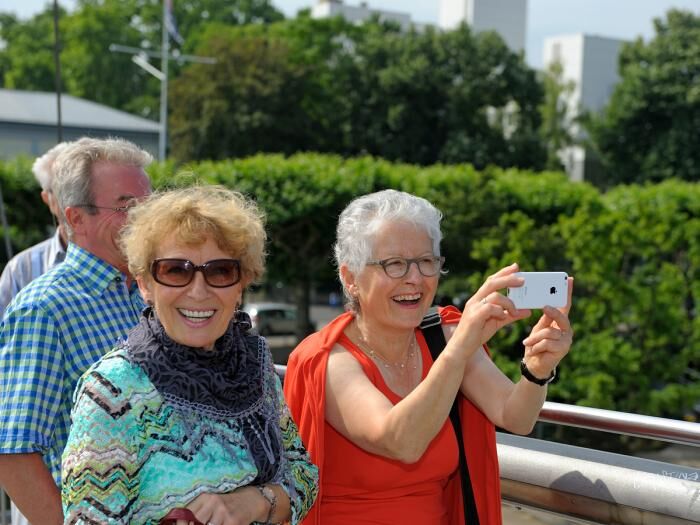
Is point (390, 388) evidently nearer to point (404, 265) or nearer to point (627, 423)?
point (404, 265)

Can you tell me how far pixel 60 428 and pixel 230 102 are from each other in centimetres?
3893

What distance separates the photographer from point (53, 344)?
234cm

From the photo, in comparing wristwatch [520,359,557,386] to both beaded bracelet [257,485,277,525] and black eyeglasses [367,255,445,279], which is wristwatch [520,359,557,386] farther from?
beaded bracelet [257,485,277,525]

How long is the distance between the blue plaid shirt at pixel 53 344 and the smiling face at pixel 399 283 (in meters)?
0.75

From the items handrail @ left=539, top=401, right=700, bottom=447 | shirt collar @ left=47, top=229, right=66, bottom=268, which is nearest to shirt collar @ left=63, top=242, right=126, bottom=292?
shirt collar @ left=47, top=229, right=66, bottom=268

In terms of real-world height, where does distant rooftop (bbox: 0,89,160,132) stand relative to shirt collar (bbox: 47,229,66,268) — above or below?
above

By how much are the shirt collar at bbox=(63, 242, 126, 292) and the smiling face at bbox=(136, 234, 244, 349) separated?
2.09ft

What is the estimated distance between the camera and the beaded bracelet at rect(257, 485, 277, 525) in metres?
1.99

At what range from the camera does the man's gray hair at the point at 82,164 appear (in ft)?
9.16

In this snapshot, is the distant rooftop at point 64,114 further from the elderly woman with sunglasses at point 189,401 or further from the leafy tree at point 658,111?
the elderly woman with sunglasses at point 189,401

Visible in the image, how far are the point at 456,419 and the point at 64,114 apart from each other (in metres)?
41.1

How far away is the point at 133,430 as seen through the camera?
180 centimetres

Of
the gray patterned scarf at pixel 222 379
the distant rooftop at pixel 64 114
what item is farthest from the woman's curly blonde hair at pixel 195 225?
the distant rooftop at pixel 64 114

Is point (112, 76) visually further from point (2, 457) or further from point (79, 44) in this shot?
point (2, 457)
